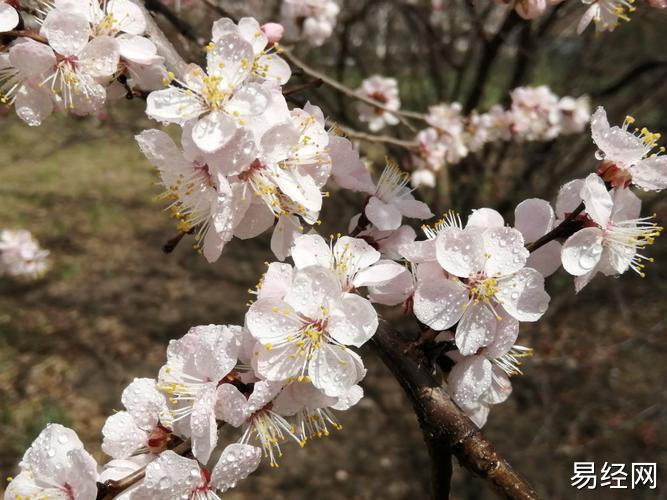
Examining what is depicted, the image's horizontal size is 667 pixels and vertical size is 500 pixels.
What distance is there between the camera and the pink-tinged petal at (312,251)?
88 cm

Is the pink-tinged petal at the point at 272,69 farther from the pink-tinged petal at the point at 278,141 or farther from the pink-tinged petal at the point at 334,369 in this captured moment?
the pink-tinged petal at the point at 334,369

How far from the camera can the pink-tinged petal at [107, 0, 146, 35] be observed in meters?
0.98

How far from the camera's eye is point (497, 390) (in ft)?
3.21

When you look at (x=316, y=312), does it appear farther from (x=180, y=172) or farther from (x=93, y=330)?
(x=93, y=330)

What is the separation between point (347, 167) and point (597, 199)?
40 centimetres

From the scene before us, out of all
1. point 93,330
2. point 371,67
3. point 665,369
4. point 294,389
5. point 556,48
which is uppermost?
point 294,389

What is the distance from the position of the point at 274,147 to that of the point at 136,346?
362cm

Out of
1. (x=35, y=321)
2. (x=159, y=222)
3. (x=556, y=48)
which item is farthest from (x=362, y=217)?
(x=159, y=222)

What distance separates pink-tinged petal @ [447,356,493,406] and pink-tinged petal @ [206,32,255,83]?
554 mm

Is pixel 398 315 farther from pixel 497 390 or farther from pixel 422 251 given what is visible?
pixel 422 251

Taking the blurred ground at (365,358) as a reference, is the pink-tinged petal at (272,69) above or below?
above

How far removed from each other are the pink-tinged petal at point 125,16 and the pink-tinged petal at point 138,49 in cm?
2

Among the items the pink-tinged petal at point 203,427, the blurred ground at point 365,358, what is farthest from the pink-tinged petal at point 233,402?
the blurred ground at point 365,358

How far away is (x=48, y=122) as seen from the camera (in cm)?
614
